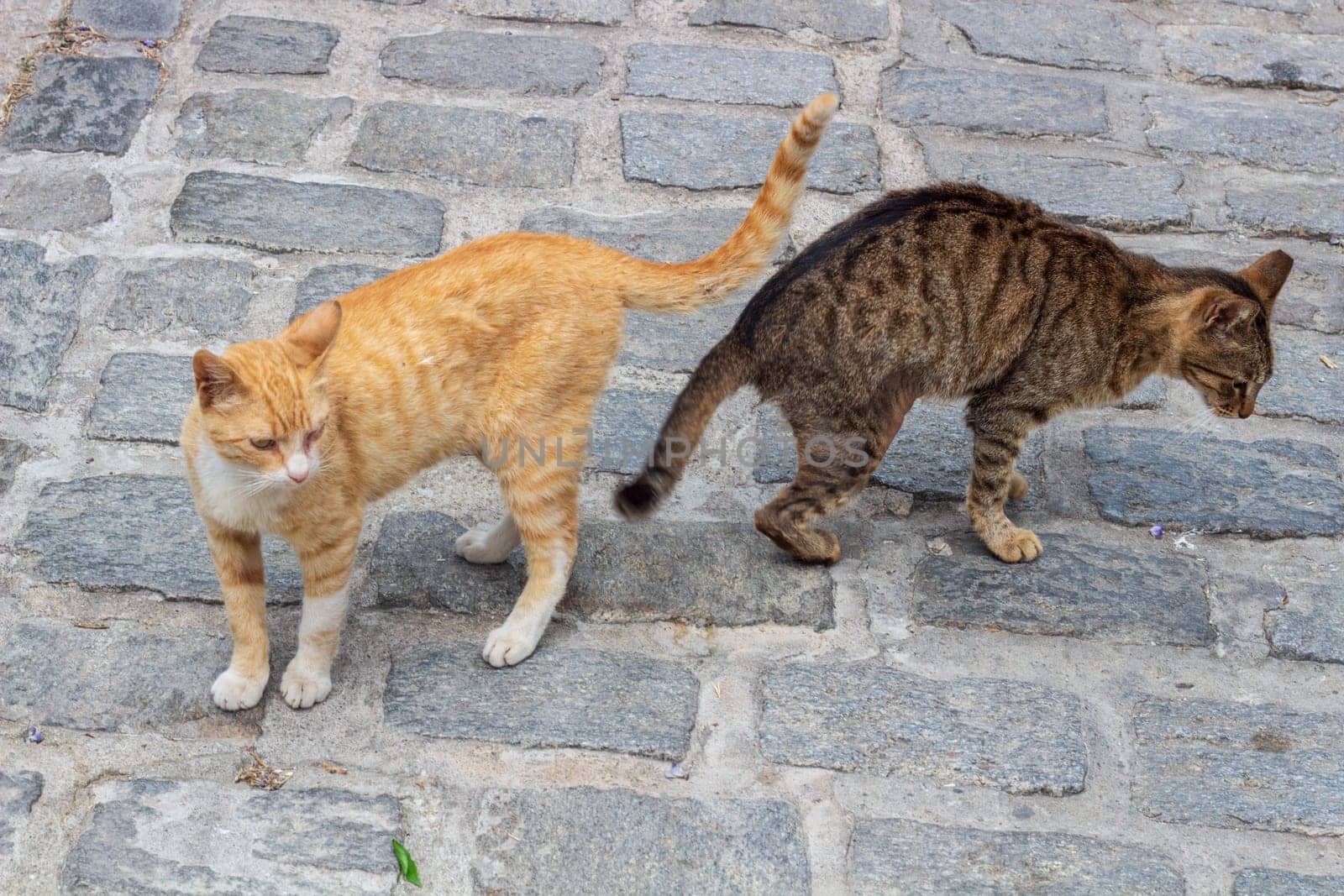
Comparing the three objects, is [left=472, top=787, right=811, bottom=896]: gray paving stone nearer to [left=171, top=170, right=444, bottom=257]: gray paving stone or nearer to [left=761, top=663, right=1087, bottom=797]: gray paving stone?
[left=761, top=663, right=1087, bottom=797]: gray paving stone

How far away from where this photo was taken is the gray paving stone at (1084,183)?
474cm

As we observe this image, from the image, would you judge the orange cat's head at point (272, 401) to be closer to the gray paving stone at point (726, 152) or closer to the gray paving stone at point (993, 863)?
the gray paving stone at point (993, 863)

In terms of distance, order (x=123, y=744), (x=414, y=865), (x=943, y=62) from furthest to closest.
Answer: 1. (x=943, y=62)
2. (x=123, y=744)
3. (x=414, y=865)

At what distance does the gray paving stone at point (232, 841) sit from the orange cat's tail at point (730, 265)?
1.38 m

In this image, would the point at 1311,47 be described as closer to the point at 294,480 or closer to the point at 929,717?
the point at 929,717

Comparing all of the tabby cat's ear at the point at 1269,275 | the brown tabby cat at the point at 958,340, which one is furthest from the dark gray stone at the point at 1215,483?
the tabby cat's ear at the point at 1269,275

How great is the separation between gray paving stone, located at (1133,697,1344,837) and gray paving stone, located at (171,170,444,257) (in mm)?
2652

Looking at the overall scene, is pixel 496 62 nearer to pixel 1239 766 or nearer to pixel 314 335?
pixel 314 335

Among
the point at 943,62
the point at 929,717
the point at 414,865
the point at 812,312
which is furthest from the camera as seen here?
the point at 943,62

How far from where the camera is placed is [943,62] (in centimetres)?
541

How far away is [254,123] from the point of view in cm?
478

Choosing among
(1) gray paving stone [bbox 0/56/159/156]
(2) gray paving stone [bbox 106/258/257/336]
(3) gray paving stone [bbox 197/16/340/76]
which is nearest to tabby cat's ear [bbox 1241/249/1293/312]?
(2) gray paving stone [bbox 106/258/257/336]

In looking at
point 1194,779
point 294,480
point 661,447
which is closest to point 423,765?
point 294,480

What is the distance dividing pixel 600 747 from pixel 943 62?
3465 millimetres
